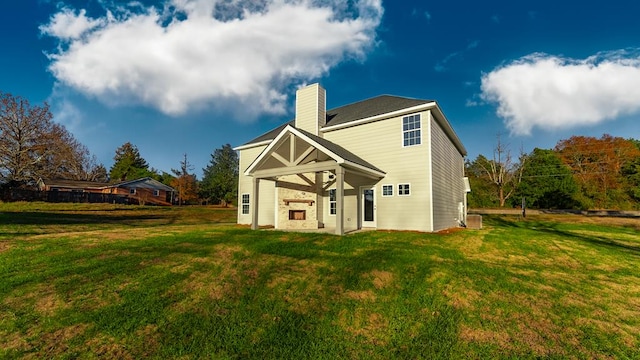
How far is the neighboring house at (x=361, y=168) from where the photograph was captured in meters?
11.8

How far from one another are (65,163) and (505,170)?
62903mm

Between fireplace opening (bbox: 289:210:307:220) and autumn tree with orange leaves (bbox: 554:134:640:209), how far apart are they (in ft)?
121

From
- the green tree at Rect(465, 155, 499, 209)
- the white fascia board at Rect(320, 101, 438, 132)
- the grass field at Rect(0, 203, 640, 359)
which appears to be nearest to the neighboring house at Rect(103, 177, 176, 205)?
the white fascia board at Rect(320, 101, 438, 132)

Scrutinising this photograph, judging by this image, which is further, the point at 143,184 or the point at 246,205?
the point at 143,184

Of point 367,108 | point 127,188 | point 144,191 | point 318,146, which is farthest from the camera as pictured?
point 144,191

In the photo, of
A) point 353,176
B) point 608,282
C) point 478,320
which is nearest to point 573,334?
point 478,320

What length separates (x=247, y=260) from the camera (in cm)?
704

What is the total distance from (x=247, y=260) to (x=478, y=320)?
4.93 meters

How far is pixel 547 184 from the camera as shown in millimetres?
34812

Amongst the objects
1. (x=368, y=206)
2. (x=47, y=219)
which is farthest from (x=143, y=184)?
(x=368, y=206)

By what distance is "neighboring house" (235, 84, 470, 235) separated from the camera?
38.7 feet

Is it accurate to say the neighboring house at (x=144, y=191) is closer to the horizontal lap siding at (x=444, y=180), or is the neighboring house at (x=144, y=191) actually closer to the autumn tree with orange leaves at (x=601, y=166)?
the horizontal lap siding at (x=444, y=180)

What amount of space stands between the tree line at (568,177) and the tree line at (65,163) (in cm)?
3962

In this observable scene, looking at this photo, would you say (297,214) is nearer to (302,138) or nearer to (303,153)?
(303,153)
